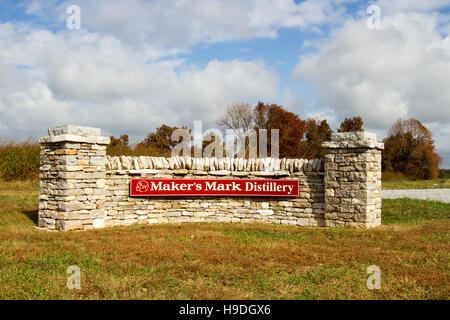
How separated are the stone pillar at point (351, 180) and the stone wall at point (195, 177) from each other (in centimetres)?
2

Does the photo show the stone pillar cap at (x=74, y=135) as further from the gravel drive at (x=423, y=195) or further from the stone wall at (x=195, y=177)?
the gravel drive at (x=423, y=195)

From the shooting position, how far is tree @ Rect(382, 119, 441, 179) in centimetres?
4197

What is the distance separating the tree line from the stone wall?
999 inches

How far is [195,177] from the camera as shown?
10555 millimetres

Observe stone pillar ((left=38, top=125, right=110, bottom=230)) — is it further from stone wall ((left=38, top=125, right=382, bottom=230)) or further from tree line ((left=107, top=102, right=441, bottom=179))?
tree line ((left=107, top=102, right=441, bottom=179))

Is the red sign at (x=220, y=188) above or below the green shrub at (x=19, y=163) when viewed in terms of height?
below

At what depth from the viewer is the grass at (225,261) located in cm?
513

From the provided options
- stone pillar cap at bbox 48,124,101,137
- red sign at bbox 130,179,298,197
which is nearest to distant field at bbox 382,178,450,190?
red sign at bbox 130,179,298,197

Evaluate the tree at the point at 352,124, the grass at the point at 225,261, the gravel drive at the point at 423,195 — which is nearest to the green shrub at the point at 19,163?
the grass at the point at 225,261

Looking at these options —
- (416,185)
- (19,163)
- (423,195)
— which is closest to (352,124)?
(416,185)

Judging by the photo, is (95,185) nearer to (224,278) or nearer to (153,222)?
(153,222)

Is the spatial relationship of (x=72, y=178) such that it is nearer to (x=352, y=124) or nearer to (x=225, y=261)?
(x=225, y=261)

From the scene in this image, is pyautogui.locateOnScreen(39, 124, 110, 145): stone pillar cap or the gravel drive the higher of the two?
pyautogui.locateOnScreen(39, 124, 110, 145): stone pillar cap
